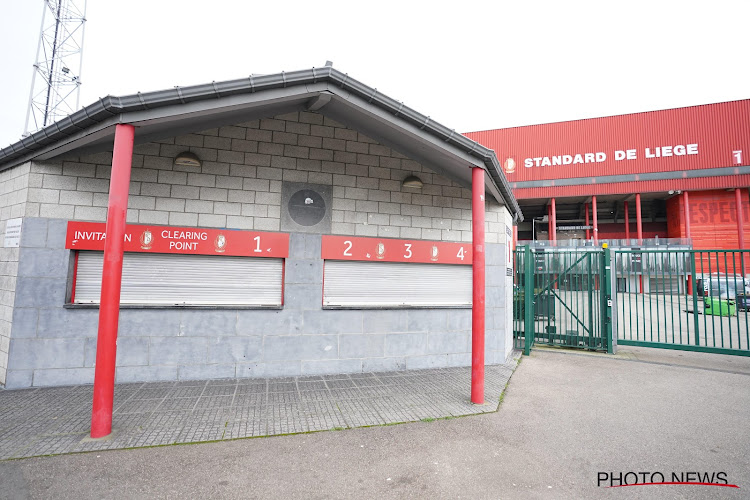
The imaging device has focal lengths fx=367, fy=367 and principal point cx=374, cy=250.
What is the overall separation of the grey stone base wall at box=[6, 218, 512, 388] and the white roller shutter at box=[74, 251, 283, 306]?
184 mm

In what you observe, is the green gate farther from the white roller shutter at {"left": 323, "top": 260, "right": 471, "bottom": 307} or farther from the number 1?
the number 1

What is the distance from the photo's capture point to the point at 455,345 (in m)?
6.40

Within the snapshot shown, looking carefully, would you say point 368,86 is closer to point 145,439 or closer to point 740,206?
point 145,439

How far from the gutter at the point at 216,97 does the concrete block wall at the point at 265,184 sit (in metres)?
0.59

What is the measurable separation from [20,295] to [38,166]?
1.76 meters

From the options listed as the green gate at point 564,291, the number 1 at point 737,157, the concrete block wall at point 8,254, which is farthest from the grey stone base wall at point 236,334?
the number 1 at point 737,157

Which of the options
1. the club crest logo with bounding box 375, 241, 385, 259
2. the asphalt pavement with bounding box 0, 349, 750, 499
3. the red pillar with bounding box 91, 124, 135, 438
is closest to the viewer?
the asphalt pavement with bounding box 0, 349, 750, 499

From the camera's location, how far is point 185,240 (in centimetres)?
533

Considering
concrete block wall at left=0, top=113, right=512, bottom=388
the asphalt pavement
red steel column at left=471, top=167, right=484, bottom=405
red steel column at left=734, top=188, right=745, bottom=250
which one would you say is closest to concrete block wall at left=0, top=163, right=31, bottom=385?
concrete block wall at left=0, top=113, right=512, bottom=388

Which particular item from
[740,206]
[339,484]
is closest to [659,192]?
[740,206]

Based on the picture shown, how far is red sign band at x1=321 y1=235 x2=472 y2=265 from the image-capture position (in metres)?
5.91

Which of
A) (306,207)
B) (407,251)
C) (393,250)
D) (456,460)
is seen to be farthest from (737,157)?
(456,460)

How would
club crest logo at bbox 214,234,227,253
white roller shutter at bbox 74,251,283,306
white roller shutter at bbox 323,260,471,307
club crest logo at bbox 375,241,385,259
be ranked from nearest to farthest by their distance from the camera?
white roller shutter at bbox 74,251,283,306 < club crest logo at bbox 214,234,227,253 < white roller shutter at bbox 323,260,471,307 < club crest logo at bbox 375,241,385,259

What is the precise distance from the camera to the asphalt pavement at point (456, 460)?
2.78 metres
